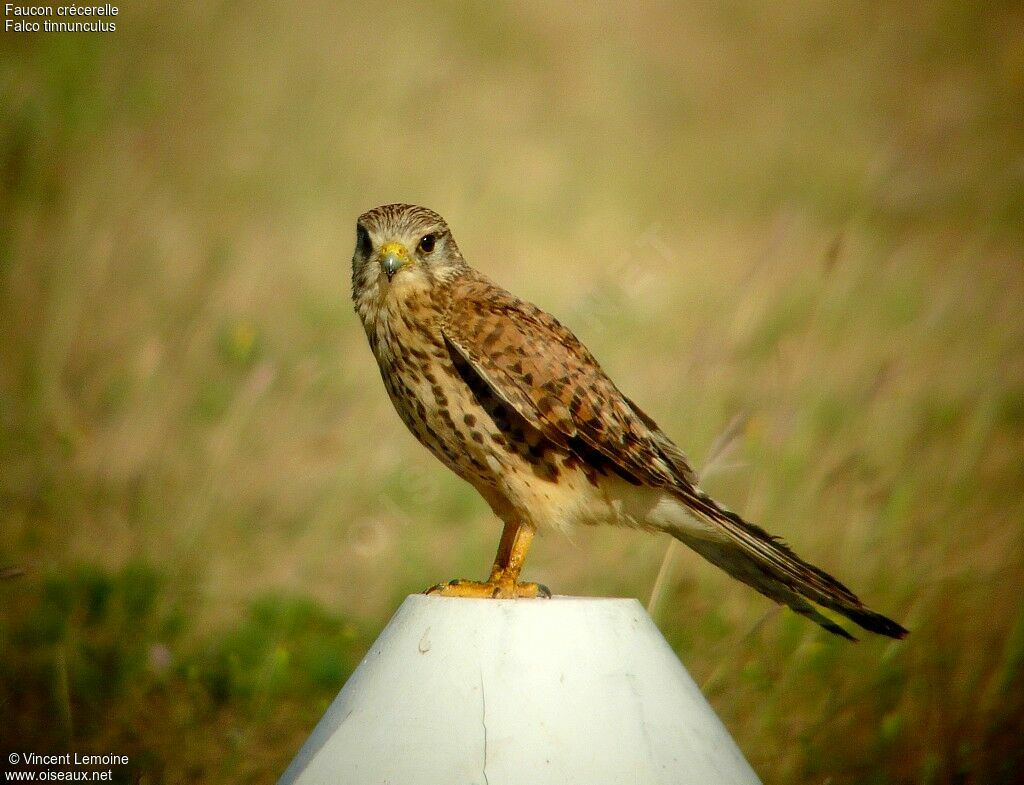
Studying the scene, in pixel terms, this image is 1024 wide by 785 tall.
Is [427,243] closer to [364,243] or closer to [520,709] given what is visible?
[364,243]

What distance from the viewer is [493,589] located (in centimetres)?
235

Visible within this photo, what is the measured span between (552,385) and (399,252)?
1.63ft

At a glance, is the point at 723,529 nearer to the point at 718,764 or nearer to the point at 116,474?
the point at 718,764

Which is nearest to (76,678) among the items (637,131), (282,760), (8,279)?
(282,760)

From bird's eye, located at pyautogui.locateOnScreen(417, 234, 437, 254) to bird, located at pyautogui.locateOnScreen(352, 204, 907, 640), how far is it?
0.5 inches

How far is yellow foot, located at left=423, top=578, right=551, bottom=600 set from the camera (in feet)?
7.68

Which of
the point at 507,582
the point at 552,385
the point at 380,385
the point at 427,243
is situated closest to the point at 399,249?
the point at 427,243

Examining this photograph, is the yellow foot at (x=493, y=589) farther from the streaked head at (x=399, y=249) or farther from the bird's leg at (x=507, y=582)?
the streaked head at (x=399, y=249)

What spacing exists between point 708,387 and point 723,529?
1.42 m

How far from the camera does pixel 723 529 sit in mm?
2293

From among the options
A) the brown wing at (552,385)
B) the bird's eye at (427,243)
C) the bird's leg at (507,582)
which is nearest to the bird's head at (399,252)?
the bird's eye at (427,243)

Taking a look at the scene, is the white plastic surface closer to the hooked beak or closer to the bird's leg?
the bird's leg

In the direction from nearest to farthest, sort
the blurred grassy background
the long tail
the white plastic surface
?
the white plastic surface
the long tail
the blurred grassy background

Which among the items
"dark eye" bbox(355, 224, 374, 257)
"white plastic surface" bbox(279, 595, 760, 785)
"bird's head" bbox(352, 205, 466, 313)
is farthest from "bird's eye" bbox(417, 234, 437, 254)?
"white plastic surface" bbox(279, 595, 760, 785)
